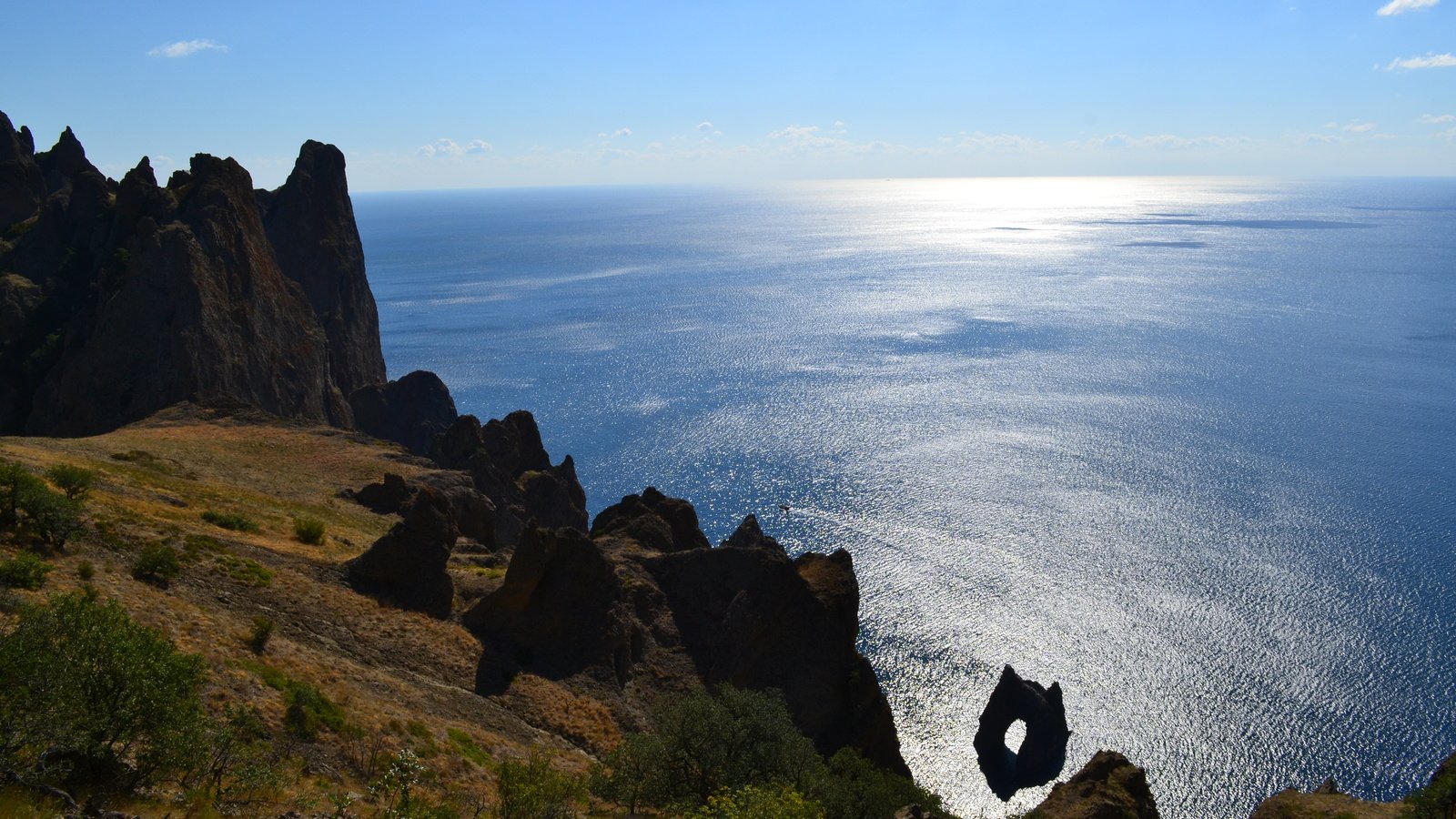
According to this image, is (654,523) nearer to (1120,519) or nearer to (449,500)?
(449,500)

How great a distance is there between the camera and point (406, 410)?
341 feet

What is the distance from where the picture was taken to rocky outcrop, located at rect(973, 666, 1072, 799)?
71.6 meters

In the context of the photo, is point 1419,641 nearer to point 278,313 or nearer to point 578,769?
point 578,769

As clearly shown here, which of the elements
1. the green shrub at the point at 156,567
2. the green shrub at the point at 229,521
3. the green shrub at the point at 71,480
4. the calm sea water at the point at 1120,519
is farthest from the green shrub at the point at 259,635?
Answer: the calm sea water at the point at 1120,519

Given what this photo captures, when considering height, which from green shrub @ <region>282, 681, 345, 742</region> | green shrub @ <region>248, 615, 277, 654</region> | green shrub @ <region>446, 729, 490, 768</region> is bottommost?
green shrub @ <region>446, 729, 490, 768</region>

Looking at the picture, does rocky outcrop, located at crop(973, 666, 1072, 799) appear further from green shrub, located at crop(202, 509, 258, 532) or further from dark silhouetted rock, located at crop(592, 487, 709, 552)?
green shrub, located at crop(202, 509, 258, 532)

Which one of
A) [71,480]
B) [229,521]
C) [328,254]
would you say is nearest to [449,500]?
[229,521]

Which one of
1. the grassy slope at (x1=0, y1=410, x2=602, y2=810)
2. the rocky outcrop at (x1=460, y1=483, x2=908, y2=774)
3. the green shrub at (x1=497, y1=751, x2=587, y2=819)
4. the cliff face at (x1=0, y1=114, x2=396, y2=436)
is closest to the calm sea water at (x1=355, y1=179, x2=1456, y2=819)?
the rocky outcrop at (x1=460, y1=483, x2=908, y2=774)

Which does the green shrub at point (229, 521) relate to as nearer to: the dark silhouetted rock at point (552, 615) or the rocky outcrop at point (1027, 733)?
the dark silhouetted rock at point (552, 615)

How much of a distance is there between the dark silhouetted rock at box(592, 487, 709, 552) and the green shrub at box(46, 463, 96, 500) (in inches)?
1098

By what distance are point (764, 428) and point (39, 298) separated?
10160cm

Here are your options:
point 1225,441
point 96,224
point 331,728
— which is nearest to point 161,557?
point 331,728

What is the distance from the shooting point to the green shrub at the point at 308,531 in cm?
4388

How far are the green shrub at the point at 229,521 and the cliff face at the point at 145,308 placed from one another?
30.6 m
